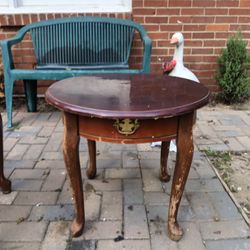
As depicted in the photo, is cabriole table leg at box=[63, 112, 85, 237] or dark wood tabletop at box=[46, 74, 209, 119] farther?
cabriole table leg at box=[63, 112, 85, 237]

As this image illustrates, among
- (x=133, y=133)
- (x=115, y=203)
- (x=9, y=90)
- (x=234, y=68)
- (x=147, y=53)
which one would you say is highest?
(x=147, y=53)

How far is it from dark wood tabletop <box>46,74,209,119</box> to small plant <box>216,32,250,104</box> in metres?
2.10

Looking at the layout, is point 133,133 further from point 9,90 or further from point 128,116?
point 9,90

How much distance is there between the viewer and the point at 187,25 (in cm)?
376

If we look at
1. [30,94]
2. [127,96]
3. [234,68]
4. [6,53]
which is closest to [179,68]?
[127,96]

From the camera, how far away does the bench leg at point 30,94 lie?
3596 millimetres

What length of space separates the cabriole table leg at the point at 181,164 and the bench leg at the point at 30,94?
2.54 meters

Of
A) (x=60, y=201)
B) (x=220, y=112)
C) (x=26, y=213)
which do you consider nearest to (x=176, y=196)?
(x=60, y=201)

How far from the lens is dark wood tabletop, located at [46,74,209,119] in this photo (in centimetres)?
131

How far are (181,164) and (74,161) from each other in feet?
1.75

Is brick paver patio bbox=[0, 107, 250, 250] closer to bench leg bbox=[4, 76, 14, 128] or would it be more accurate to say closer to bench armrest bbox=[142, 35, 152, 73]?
bench leg bbox=[4, 76, 14, 128]

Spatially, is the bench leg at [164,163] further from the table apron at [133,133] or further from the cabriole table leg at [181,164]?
the table apron at [133,133]

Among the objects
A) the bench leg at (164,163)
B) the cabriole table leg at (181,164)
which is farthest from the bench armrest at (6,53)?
the cabriole table leg at (181,164)

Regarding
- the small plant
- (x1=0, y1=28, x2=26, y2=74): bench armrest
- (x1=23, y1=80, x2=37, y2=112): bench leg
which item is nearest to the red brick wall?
the small plant
